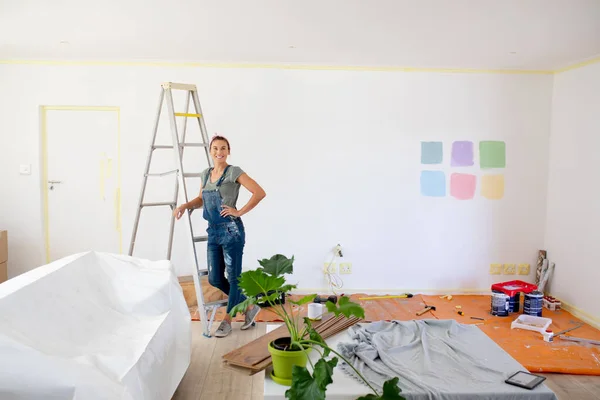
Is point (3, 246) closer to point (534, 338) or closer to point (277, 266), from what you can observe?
point (277, 266)

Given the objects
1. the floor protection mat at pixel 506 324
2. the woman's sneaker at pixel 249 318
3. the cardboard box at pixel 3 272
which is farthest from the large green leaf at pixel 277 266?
the cardboard box at pixel 3 272

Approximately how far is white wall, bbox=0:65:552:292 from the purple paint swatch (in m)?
0.07

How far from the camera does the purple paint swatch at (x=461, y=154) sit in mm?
5133

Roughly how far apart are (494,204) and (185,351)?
3.58 meters

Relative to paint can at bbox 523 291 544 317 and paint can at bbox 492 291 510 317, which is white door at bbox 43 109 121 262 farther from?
paint can at bbox 523 291 544 317

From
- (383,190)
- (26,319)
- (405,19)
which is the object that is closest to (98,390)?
(26,319)

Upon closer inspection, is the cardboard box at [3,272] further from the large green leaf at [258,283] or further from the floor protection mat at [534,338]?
the floor protection mat at [534,338]

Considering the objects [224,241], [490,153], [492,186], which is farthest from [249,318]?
[490,153]

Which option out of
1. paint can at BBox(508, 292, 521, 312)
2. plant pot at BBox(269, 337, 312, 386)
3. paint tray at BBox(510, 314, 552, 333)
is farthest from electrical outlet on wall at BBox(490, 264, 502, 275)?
plant pot at BBox(269, 337, 312, 386)

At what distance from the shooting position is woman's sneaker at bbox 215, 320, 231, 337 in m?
3.90

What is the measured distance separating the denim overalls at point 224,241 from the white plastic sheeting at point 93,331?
74cm

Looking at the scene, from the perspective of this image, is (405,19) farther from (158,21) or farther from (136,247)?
(136,247)

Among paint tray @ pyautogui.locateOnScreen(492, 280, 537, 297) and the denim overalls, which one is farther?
paint tray @ pyautogui.locateOnScreen(492, 280, 537, 297)

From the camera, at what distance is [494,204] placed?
5.19m
